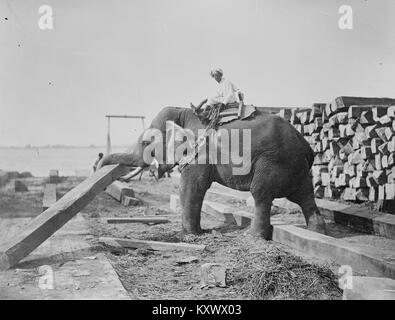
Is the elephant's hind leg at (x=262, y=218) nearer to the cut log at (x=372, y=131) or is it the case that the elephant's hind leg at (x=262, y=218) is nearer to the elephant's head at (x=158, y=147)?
the elephant's head at (x=158, y=147)

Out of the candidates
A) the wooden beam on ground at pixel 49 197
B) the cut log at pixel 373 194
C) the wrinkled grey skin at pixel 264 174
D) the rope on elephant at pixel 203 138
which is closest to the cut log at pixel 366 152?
the cut log at pixel 373 194

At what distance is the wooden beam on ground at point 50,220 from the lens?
475 cm

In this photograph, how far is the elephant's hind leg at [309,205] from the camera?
6262 millimetres

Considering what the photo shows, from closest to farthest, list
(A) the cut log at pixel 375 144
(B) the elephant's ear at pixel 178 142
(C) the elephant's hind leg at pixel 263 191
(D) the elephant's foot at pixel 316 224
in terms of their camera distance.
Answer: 1. (C) the elephant's hind leg at pixel 263 191
2. (D) the elephant's foot at pixel 316 224
3. (B) the elephant's ear at pixel 178 142
4. (A) the cut log at pixel 375 144

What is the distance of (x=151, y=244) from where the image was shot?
5.77 metres

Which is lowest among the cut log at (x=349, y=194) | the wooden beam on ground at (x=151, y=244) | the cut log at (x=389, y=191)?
the wooden beam on ground at (x=151, y=244)

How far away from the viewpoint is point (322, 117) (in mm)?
9242

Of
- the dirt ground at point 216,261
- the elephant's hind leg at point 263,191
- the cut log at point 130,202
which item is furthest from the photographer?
the cut log at point 130,202

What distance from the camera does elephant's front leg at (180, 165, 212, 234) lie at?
→ 21.3 feet

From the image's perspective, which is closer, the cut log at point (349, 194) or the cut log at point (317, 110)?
the cut log at point (349, 194)

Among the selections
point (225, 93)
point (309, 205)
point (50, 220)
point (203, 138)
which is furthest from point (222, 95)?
point (50, 220)

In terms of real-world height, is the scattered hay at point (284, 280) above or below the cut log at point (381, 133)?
below
